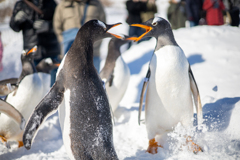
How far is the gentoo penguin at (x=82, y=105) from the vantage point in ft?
5.02

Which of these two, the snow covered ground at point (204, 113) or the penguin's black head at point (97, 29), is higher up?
the penguin's black head at point (97, 29)

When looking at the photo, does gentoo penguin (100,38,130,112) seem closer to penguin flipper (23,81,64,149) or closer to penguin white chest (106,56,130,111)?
penguin white chest (106,56,130,111)

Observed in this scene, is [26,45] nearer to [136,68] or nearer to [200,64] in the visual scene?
[136,68]

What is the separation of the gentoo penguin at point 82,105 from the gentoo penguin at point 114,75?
137 centimetres

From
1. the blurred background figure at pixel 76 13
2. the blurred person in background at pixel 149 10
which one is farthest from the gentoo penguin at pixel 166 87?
the blurred person in background at pixel 149 10

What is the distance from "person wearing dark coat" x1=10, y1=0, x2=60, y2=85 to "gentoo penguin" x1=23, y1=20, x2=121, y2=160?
2064mm

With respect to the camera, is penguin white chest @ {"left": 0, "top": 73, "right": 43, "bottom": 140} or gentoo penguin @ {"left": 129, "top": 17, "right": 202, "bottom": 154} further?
penguin white chest @ {"left": 0, "top": 73, "right": 43, "bottom": 140}

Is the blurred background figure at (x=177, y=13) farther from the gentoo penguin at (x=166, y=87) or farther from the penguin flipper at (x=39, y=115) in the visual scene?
the penguin flipper at (x=39, y=115)

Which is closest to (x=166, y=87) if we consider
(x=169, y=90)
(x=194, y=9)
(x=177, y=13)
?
(x=169, y=90)

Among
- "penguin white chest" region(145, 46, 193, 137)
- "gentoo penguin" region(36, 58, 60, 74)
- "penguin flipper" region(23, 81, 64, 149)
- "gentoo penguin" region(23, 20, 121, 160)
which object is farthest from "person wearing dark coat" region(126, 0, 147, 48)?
"penguin flipper" region(23, 81, 64, 149)

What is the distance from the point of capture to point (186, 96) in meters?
2.08

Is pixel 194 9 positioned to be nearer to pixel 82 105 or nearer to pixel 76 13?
pixel 76 13

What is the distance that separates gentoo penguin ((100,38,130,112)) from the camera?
9.86 feet

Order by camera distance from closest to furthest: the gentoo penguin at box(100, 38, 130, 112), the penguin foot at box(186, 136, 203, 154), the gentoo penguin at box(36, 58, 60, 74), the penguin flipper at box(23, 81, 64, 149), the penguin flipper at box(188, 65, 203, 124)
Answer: the penguin flipper at box(23, 81, 64, 149) < the penguin foot at box(186, 136, 203, 154) < the penguin flipper at box(188, 65, 203, 124) < the gentoo penguin at box(100, 38, 130, 112) < the gentoo penguin at box(36, 58, 60, 74)
